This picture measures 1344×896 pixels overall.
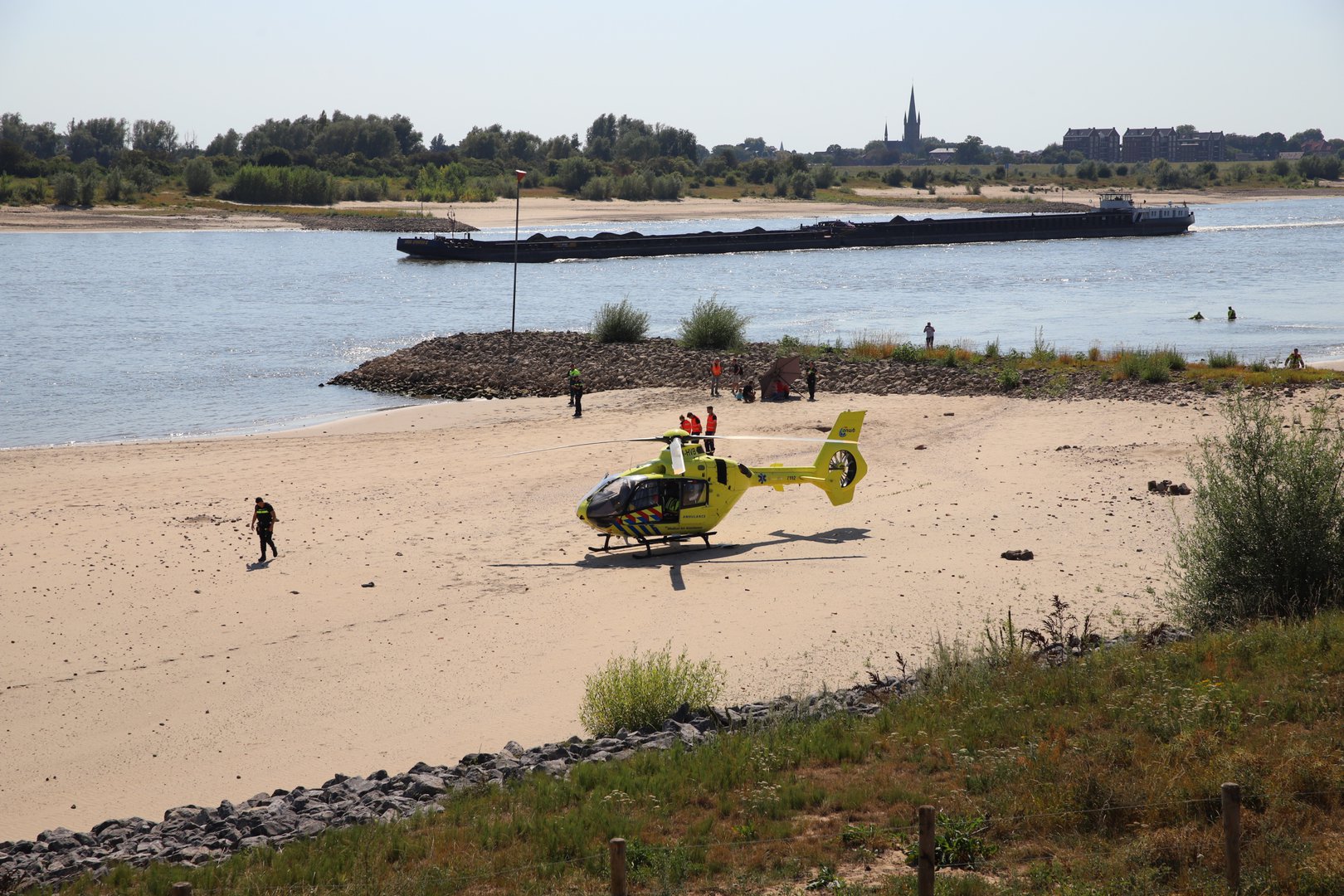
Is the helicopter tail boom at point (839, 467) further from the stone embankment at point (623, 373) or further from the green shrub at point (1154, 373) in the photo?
the green shrub at point (1154, 373)

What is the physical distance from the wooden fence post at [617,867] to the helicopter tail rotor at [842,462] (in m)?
12.3

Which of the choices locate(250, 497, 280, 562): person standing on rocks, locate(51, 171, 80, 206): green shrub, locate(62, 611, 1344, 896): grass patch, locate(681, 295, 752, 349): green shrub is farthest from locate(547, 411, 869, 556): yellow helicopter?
locate(51, 171, 80, 206): green shrub

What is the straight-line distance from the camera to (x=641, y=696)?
10945 millimetres

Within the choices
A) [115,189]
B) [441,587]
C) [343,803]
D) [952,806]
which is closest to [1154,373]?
[441,587]

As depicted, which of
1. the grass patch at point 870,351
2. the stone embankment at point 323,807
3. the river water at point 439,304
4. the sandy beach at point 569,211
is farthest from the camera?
the sandy beach at point 569,211

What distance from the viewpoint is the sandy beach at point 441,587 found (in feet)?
37.5

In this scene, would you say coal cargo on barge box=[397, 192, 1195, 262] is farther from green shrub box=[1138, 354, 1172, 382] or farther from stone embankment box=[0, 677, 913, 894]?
stone embankment box=[0, 677, 913, 894]

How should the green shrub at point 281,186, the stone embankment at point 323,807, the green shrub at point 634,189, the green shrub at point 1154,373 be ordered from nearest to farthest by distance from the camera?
1. the stone embankment at point 323,807
2. the green shrub at point 1154,373
3. the green shrub at point 281,186
4. the green shrub at point 634,189

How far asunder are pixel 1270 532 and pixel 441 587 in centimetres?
998

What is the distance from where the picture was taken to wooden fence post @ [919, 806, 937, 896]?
248 inches

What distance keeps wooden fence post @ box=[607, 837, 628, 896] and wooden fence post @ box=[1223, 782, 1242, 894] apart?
3.34m

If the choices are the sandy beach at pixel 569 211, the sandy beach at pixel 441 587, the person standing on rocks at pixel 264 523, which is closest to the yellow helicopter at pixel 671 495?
the sandy beach at pixel 441 587

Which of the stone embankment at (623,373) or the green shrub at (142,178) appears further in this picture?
the green shrub at (142,178)

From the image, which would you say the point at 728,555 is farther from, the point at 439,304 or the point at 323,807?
the point at 439,304
